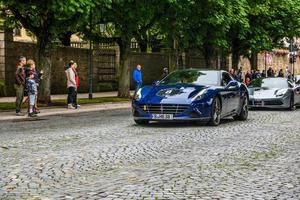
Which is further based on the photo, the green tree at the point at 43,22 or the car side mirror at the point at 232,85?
the green tree at the point at 43,22

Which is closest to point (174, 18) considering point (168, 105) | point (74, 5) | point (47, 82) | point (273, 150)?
point (47, 82)

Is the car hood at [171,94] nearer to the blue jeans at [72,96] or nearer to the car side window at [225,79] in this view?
the car side window at [225,79]

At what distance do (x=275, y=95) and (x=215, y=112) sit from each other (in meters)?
7.86

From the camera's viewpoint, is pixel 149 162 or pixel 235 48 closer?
pixel 149 162

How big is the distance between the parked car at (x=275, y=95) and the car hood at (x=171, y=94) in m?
7.87

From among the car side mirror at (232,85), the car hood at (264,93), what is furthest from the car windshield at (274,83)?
the car side mirror at (232,85)

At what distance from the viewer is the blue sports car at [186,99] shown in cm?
1441

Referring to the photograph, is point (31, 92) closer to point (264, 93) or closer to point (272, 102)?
point (264, 93)

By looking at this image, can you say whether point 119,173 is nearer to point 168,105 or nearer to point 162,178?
point 162,178

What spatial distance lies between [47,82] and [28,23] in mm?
2378

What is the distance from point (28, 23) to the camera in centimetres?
2319

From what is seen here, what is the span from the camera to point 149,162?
29.1ft

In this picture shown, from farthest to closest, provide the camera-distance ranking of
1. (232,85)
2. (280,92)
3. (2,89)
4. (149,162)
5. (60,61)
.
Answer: (60,61) < (2,89) < (280,92) < (232,85) < (149,162)

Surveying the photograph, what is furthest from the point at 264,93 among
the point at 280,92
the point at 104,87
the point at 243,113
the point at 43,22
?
the point at 104,87
